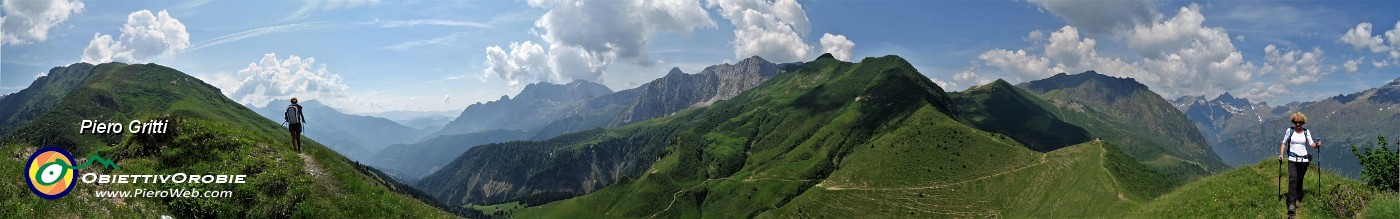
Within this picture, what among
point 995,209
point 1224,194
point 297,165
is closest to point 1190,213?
point 1224,194

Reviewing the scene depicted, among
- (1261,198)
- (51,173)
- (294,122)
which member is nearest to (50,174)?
(51,173)

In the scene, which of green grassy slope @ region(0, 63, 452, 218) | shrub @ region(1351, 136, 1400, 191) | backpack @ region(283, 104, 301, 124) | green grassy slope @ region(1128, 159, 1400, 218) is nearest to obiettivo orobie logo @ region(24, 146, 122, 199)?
green grassy slope @ region(0, 63, 452, 218)

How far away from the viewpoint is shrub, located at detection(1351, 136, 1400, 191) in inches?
1149

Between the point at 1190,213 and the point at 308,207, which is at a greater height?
the point at 308,207

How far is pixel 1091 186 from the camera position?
163625mm

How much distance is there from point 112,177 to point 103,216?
20.2 feet

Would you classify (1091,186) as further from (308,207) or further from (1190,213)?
(308,207)

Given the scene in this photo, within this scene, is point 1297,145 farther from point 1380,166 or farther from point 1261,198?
point 1261,198

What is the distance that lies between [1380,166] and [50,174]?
5910 cm

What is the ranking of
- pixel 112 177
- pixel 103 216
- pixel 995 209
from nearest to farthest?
1. pixel 103 216
2. pixel 112 177
3. pixel 995 209

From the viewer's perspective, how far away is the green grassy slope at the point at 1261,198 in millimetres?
29750

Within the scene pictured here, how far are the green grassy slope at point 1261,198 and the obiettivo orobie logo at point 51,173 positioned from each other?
52782 millimetres

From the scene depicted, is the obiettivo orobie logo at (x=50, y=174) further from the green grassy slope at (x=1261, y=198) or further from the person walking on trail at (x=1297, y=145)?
the green grassy slope at (x=1261, y=198)

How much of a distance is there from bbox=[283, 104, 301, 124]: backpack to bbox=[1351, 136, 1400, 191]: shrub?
5789 cm
